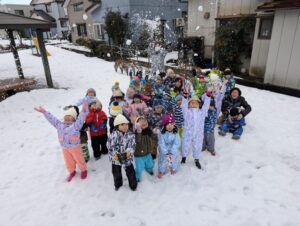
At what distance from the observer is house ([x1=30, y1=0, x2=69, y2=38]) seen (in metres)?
33.8

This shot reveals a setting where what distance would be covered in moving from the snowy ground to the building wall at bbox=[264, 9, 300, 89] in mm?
2491

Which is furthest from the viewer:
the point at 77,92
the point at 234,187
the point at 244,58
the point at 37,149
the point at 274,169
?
the point at 244,58

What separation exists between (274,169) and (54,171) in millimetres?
4384

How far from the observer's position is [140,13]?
16719 millimetres

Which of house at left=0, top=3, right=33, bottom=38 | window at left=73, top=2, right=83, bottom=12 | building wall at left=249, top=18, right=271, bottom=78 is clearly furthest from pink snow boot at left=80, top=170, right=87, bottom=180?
house at left=0, top=3, right=33, bottom=38

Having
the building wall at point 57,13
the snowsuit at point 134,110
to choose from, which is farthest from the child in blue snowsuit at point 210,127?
the building wall at point 57,13

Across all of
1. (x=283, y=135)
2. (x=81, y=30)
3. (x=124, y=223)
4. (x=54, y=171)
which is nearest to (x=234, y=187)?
(x=124, y=223)

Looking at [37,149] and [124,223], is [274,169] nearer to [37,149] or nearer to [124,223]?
[124,223]

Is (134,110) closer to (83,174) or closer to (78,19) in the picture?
(83,174)

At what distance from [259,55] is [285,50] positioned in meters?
1.53

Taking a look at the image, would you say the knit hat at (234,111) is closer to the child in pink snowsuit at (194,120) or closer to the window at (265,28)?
the child in pink snowsuit at (194,120)

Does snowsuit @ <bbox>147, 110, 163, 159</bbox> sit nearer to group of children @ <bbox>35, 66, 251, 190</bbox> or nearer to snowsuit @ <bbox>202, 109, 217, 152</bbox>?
group of children @ <bbox>35, 66, 251, 190</bbox>

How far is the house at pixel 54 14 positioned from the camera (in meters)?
33.8

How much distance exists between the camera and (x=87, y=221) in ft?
10.9
